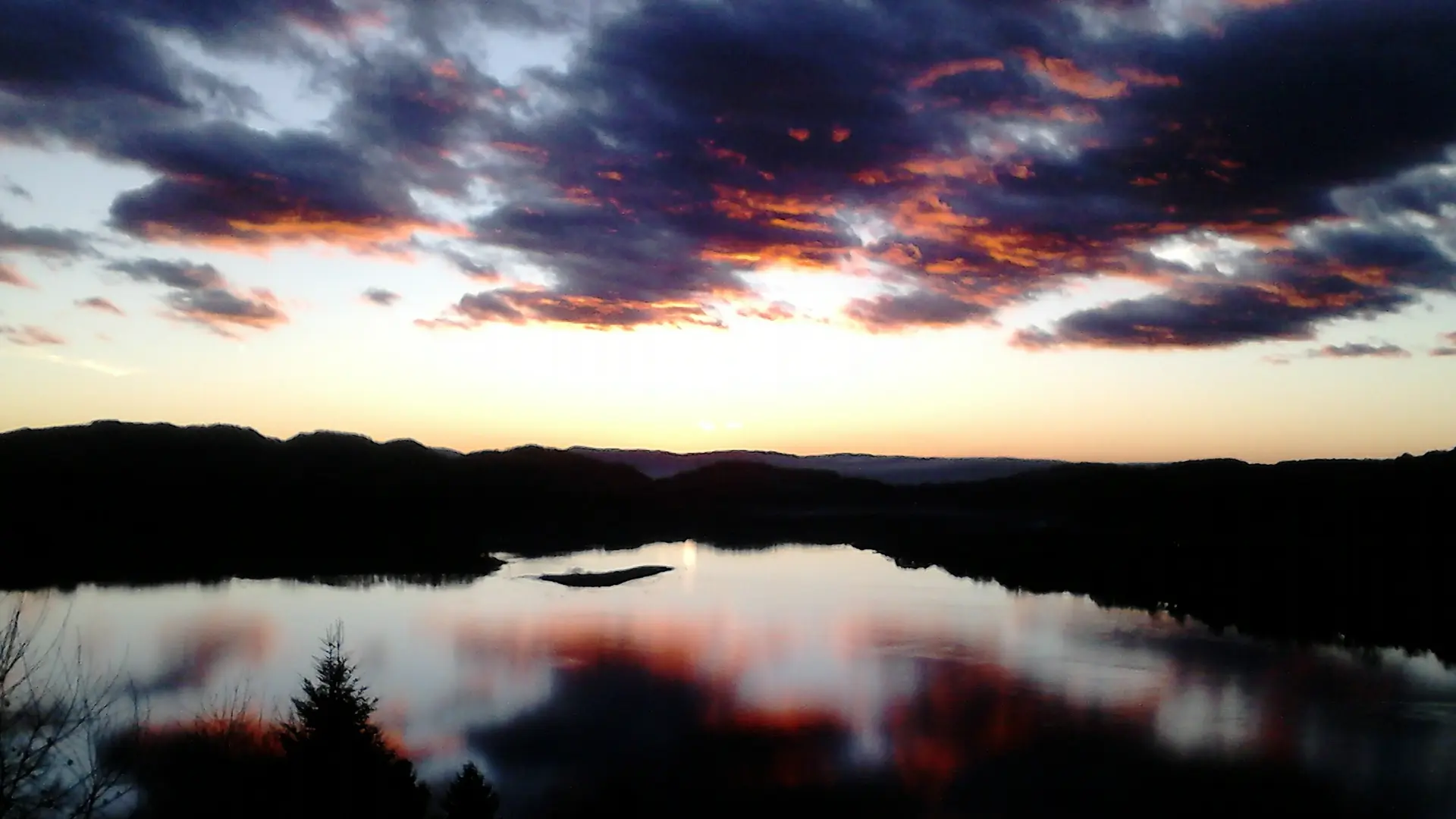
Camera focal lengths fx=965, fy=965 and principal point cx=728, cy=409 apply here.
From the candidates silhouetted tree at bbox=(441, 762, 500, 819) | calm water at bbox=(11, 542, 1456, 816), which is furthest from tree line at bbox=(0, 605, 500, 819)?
calm water at bbox=(11, 542, 1456, 816)

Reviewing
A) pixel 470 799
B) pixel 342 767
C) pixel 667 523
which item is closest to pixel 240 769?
pixel 342 767

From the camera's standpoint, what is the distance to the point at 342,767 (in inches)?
531

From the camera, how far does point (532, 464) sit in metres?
141

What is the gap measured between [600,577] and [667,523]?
2612 inches

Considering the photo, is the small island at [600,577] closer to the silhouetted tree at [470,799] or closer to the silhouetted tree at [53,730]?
the silhouetted tree at [53,730]

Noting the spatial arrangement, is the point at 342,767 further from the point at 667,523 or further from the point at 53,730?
the point at 667,523

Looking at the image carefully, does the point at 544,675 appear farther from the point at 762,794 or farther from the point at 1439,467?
the point at 1439,467

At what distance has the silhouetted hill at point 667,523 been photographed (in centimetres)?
5128

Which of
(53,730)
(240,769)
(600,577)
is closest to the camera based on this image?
(240,769)

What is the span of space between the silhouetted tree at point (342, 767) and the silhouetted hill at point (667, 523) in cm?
3547

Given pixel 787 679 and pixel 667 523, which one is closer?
pixel 787 679

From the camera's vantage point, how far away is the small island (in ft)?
182

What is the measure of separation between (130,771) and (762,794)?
11.4m

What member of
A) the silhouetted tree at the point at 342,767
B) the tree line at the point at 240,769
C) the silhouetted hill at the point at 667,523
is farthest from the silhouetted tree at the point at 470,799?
the silhouetted hill at the point at 667,523
